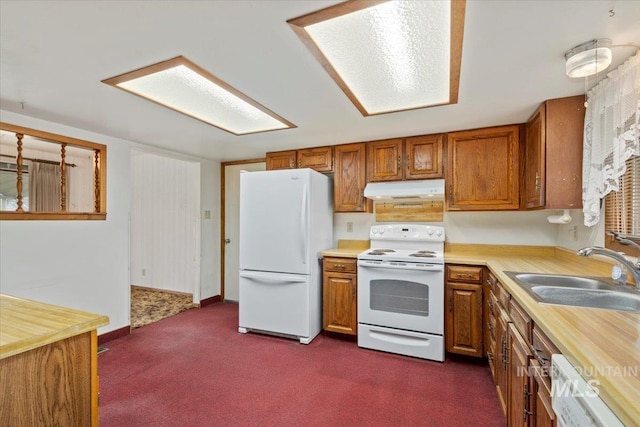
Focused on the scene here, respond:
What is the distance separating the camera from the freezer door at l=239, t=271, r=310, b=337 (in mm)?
3025

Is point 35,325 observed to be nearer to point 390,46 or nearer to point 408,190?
point 390,46

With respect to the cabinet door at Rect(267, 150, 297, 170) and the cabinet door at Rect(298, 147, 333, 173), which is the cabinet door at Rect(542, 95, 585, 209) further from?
the cabinet door at Rect(267, 150, 297, 170)

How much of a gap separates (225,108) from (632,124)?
2509mm

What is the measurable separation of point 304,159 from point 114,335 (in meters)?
2.78

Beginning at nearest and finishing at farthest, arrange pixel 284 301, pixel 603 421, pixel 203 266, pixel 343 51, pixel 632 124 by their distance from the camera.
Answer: pixel 603 421 < pixel 632 124 < pixel 343 51 < pixel 284 301 < pixel 203 266

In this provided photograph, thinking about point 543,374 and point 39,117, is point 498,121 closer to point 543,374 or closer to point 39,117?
point 543,374

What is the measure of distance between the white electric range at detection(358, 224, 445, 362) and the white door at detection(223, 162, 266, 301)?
7.34ft

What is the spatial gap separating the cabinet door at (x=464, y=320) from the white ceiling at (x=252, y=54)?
4.92ft

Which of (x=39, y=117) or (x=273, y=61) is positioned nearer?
(x=273, y=61)

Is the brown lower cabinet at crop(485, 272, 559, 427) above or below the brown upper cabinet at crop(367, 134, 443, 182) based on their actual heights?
below

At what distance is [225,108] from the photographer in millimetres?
2381

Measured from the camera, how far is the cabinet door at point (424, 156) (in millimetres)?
2991

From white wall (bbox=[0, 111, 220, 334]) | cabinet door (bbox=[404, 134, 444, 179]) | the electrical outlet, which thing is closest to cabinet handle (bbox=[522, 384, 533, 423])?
the electrical outlet

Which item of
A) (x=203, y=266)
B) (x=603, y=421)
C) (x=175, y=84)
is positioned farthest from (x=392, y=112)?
(x=203, y=266)
